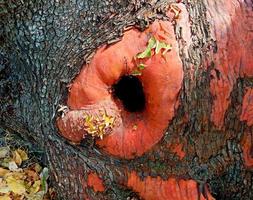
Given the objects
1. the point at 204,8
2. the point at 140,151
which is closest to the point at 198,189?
Answer: the point at 140,151

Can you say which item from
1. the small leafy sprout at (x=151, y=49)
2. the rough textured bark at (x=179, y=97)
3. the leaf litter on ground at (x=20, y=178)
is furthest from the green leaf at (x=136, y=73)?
the leaf litter on ground at (x=20, y=178)

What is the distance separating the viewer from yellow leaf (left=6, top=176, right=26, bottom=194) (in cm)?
218

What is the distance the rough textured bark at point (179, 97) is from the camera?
5.96 ft

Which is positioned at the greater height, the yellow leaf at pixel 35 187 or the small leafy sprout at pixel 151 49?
the small leafy sprout at pixel 151 49

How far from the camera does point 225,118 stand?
1.85 m

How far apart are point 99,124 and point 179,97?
28 centimetres

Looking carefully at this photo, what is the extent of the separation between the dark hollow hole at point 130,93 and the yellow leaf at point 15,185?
59 cm

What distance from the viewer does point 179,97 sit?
5.94 feet

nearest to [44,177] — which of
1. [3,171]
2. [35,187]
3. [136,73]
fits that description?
[35,187]

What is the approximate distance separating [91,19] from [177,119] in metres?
0.44

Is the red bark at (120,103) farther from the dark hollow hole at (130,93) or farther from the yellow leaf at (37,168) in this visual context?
the yellow leaf at (37,168)

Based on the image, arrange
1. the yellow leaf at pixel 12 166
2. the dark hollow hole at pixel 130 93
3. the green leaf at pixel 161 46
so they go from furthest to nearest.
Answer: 1. the yellow leaf at pixel 12 166
2. the dark hollow hole at pixel 130 93
3. the green leaf at pixel 161 46

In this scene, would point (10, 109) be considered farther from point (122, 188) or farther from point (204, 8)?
point (204, 8)

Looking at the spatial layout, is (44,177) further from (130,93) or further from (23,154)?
(130,93)
